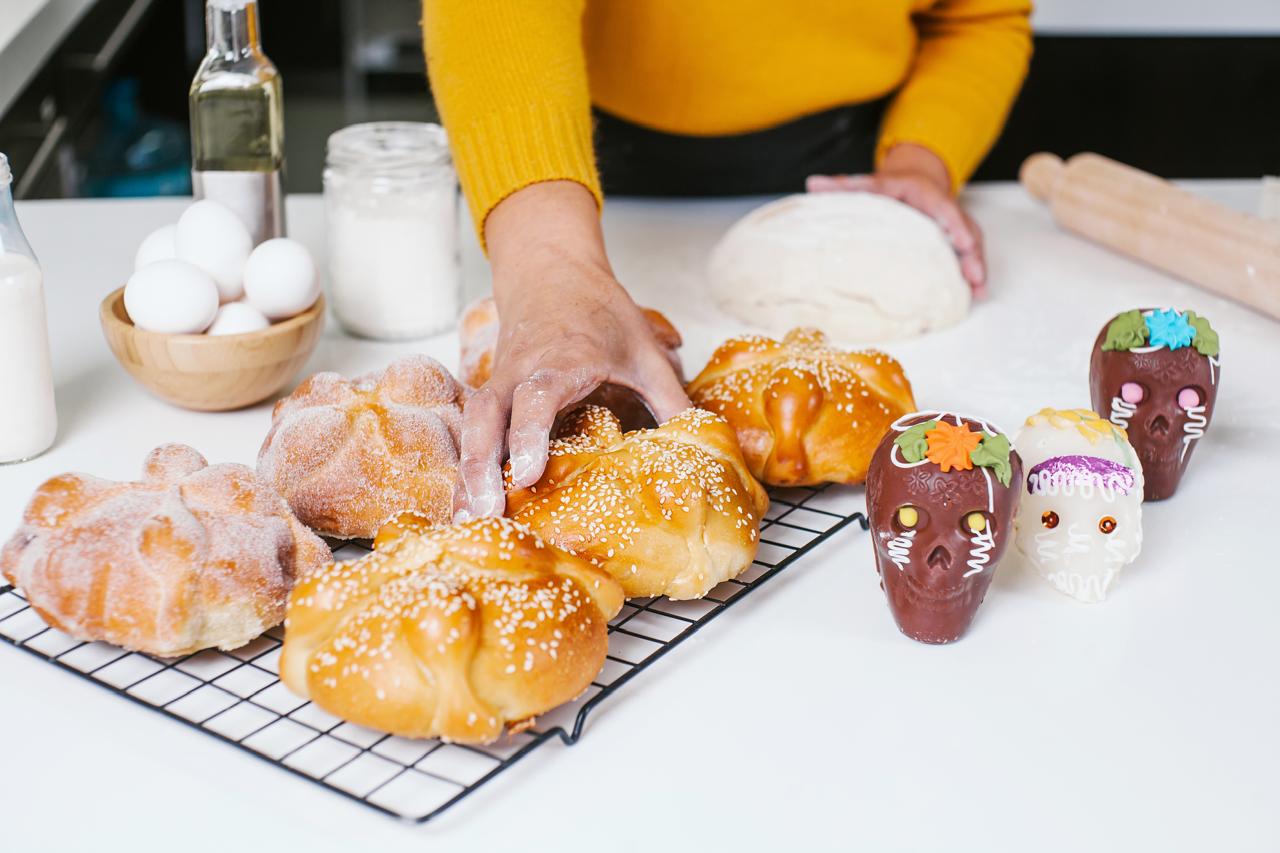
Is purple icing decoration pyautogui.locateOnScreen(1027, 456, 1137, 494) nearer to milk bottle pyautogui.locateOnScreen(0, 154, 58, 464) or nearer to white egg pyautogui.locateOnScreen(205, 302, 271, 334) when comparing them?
white egg pyautogui.locateOnScreen(205, 302, 271, 334)

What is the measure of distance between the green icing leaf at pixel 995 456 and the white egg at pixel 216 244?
0.72 metres

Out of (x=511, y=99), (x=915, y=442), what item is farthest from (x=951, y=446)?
(x=511, y=99)

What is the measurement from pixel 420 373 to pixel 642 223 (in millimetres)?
857

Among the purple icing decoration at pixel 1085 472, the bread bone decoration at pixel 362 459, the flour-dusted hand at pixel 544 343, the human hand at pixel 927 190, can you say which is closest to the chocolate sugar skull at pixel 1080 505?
the purple icing decoration at pixel 1085 472

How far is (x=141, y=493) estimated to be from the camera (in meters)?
0.89

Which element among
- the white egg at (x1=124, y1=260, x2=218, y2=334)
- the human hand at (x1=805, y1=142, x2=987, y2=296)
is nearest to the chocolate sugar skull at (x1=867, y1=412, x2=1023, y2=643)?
the white egg at (x1=124, y1=260, x2=218, y2=334)

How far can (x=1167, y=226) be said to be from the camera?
163 cm

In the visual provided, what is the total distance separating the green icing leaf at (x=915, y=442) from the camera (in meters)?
0.86

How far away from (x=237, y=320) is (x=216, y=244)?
8 centimetres

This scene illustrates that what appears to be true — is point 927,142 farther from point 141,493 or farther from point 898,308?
point 141,493

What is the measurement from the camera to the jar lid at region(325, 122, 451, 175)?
1.38 m

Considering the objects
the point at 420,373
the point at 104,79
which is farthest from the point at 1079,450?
the point at 104,79

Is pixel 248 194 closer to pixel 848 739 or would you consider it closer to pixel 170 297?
pixel 170 297

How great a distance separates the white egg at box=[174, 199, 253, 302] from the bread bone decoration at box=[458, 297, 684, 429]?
227mm
